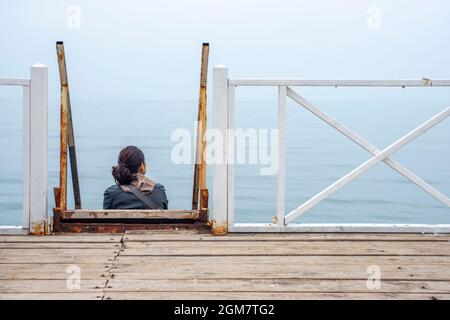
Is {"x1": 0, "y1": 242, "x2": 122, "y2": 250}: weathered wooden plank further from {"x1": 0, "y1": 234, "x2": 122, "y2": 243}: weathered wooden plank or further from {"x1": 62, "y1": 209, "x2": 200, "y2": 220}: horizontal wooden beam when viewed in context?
{"x1": 62, "y1": 209, "x2": 200, "y2": 220}: horizontal wooden beam

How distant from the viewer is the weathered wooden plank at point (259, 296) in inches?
144

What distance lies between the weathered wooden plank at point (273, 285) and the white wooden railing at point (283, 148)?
1209mm

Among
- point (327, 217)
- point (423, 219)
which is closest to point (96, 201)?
point (327, 217)

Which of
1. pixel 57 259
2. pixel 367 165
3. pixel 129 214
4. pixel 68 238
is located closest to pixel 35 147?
pixel 68 238

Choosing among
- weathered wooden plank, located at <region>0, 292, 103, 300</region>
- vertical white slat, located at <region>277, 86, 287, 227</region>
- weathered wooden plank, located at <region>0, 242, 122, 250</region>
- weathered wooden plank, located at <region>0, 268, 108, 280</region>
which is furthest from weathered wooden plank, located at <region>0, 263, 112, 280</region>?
vertical white slat, located at <region>277, 86, 287, 227</region>

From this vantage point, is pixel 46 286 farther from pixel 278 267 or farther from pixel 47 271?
pixel 278 267

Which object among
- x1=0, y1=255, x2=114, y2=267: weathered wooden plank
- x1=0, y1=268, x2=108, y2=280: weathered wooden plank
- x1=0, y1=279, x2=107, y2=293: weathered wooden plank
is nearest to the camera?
x1=0, y1=279, x2=107, y2=293: weathered wooden plank

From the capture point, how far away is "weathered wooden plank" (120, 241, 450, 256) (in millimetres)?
4641

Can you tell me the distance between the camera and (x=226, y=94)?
17.0ft

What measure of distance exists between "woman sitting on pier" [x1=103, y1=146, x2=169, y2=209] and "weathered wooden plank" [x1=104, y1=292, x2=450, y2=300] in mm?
2053

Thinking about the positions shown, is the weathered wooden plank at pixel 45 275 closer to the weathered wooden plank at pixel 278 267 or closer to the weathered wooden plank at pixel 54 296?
the weathered wooden plank at pixel 278 267

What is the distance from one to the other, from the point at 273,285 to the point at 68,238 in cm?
166
